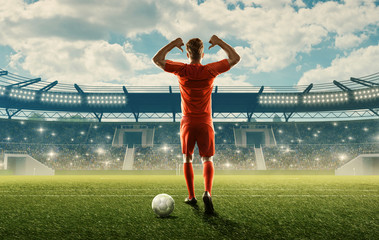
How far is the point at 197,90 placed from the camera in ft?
12.7

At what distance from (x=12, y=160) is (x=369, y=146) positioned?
132ft

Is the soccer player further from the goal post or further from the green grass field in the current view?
the goal post

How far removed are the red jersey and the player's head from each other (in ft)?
0.48

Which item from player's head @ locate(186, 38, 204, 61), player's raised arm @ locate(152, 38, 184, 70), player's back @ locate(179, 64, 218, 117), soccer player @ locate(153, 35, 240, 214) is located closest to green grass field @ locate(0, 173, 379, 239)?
soccer player @ locate(153, 35, 240, 214)

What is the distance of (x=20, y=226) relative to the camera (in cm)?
255

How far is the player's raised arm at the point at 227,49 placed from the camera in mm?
3811

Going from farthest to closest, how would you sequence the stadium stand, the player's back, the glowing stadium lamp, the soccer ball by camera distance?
the glowing stadium lamp < the stadium stand < the player's back < the soccer ball

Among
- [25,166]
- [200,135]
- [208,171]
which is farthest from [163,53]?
[25,166]

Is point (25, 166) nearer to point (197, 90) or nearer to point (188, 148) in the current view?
point (188, 148)

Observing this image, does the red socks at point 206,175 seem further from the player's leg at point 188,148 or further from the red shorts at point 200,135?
the red shorts at point 200,135

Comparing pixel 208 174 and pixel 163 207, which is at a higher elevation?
pixel 208 174

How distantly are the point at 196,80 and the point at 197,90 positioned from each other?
0.14 meters

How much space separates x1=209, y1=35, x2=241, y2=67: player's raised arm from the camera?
381cm

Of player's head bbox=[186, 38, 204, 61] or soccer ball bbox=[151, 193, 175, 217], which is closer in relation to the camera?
soccer ball bbox=[151, 193, 175, 217]
